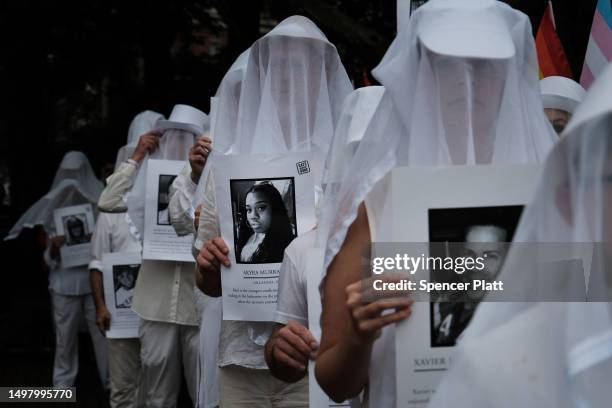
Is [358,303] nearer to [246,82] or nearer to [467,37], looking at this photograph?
[467,37]

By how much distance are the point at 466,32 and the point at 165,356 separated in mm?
4726

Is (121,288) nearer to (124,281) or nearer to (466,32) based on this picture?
(124,281)

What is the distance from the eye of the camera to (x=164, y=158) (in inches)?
266

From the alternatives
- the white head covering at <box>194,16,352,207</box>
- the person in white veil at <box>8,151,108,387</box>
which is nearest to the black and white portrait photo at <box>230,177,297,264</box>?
the white head covering at <box>194,16,352,207</box>

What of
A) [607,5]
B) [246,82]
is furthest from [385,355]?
[607,5]

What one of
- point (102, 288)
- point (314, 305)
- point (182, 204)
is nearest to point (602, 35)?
point (182, 204)

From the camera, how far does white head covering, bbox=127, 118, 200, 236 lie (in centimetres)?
667

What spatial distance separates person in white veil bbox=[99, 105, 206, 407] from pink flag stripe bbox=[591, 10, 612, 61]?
9.26ft

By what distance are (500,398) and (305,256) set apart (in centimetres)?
160

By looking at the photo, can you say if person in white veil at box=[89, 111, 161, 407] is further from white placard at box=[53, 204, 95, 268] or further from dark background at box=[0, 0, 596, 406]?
dark background at box=[0, 0, 596, 406]

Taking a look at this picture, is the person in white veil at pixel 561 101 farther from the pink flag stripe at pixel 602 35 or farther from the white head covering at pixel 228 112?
the white head covering at pixel 228 112

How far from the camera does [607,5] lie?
504 cm

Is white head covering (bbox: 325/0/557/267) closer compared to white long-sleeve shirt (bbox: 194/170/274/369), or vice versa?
white head covering (bbox: 325/0/557/267)

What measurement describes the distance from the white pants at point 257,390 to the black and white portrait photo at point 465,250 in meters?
1.76
